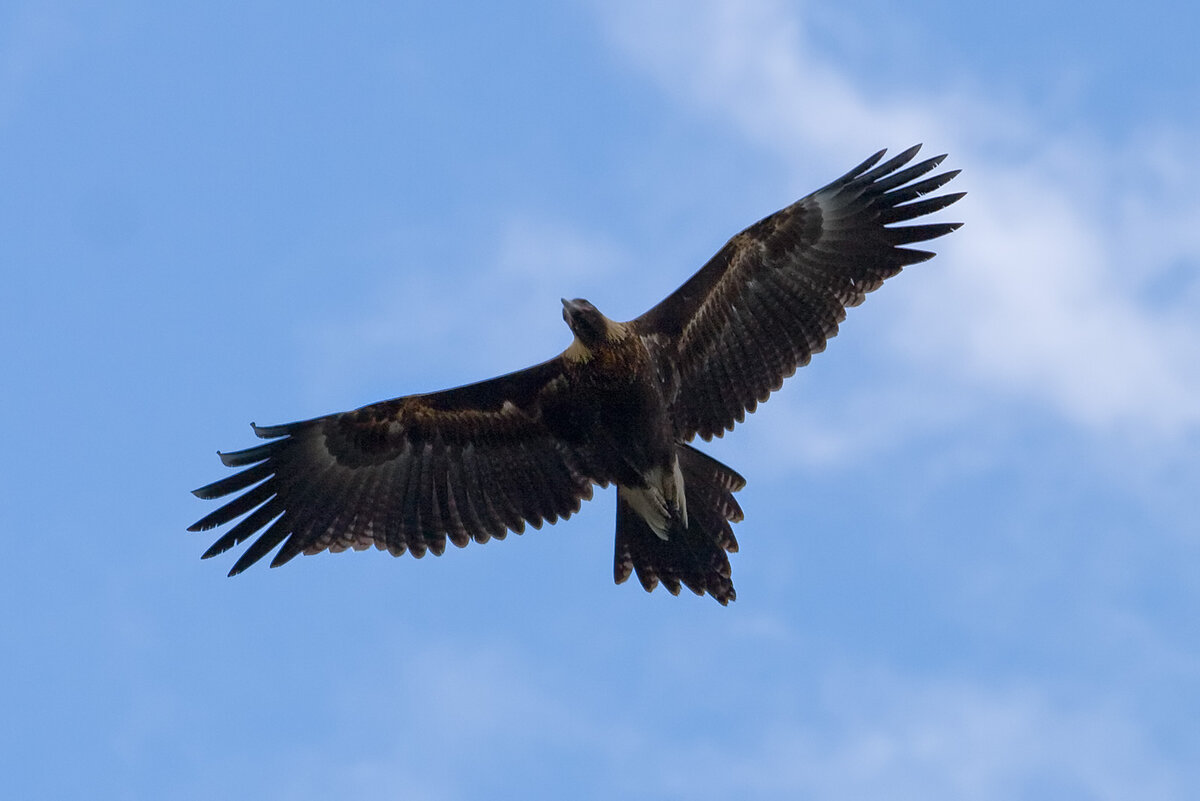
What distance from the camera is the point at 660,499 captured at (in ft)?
37.7

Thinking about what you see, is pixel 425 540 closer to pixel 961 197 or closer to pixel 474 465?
pixel 474 465

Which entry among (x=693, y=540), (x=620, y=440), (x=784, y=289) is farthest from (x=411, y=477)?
(x=784, y=289)

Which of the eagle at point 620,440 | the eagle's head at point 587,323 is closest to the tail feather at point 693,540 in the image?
the eagle at point 620,440

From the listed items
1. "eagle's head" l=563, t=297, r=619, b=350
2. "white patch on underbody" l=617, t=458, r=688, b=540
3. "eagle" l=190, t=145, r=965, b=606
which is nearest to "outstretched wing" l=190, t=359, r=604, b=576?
"eagle" l=190, t=145, r=965, b=606

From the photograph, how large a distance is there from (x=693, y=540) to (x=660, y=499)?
431 millimetres

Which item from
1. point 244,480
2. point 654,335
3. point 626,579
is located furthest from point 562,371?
point 244,480

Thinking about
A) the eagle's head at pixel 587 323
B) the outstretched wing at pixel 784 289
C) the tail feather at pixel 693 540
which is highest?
the outstretched wing at pixel 784 289

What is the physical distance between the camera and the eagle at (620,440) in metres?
11.6

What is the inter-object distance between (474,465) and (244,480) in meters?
1.64

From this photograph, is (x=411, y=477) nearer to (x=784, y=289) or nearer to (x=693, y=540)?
(x=693, y=540)

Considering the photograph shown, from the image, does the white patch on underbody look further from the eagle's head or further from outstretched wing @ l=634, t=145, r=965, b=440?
the eagle's head

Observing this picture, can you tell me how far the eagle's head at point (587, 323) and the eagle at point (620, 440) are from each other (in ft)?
1.27

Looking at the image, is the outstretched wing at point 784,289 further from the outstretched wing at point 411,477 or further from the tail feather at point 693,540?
the outstretched wing at point 411,477

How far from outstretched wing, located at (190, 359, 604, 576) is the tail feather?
48cm
